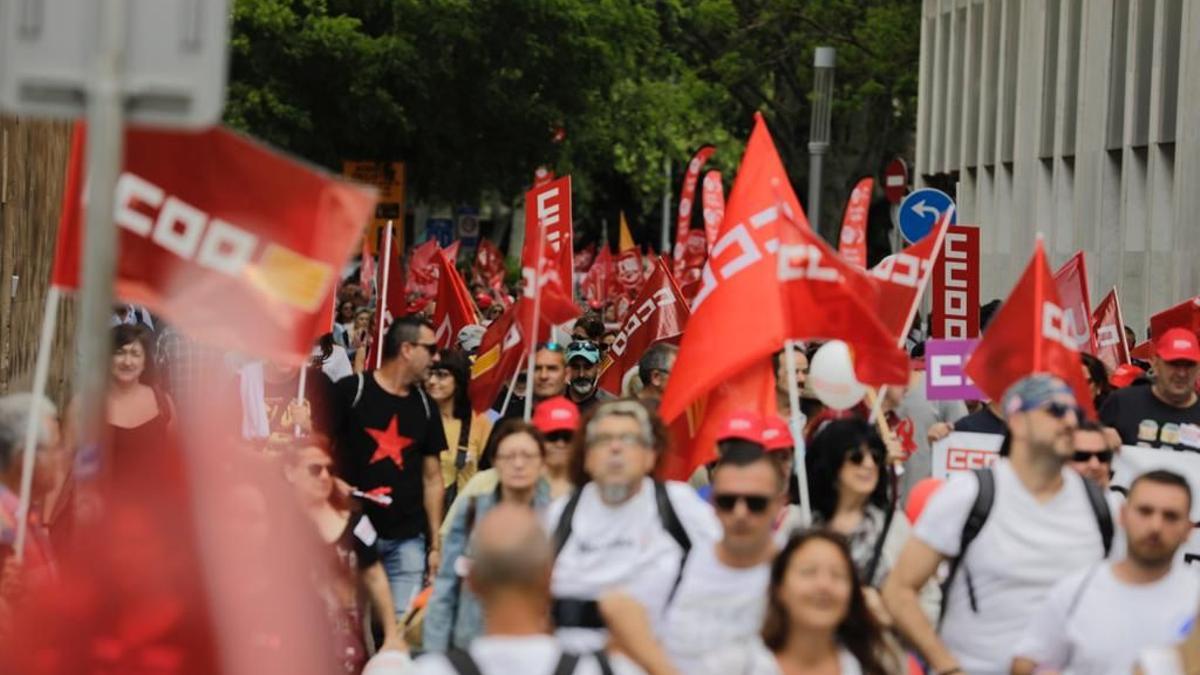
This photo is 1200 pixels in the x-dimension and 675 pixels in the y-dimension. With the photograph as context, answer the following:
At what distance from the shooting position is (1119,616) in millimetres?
7438

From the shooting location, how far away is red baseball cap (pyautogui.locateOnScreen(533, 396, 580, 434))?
10.2 m

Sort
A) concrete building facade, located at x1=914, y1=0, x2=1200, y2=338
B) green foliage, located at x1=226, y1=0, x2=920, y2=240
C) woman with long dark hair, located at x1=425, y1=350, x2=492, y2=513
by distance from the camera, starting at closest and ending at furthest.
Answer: woman with long dark hair, located at x1=425, y1=350, x2=492, y2=513
concrete building facade, located at x1=914, y1=0, x2=1200, y2=338
green foliage, located at x1=226, y1=0, x2=920, y2=240

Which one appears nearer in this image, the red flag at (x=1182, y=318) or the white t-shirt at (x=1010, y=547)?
the white t-shirt at (x=1010, y=547)

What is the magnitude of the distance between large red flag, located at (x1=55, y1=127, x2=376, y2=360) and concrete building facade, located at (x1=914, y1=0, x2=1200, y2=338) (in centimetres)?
1379

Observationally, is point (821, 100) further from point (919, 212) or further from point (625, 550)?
point (625, 550)

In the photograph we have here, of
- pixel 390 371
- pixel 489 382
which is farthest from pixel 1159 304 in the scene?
pixel 390 371

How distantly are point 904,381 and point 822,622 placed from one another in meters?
3.58

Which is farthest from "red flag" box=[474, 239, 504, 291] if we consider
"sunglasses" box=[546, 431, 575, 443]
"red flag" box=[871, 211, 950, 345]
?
"sunglasses" box=[546, 431, 575, 443]

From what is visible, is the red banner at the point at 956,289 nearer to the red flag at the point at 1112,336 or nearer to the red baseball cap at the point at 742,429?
the red flag at the point at 1112,336

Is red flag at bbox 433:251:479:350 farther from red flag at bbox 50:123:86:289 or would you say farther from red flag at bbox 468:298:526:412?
red flag at bbox 50:123:86:289

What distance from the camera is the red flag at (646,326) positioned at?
59.5 feet

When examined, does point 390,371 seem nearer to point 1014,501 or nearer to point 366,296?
point 1014,501

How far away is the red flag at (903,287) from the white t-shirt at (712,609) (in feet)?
14.6

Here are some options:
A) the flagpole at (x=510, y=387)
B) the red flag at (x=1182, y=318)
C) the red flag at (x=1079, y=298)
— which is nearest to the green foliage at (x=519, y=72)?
the red flag at (x=1182, y=318)
